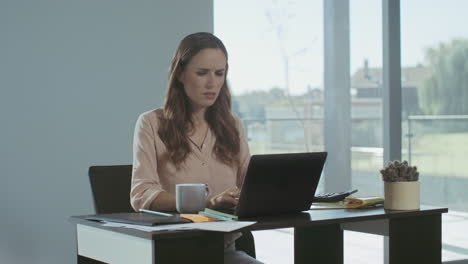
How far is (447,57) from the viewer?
14.4ft

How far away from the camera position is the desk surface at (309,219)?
1789mm

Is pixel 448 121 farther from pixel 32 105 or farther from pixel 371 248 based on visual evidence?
pixel 32 105

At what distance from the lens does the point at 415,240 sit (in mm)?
2342

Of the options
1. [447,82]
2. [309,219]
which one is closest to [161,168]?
[309,219]

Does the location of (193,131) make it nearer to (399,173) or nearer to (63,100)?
(399,173)

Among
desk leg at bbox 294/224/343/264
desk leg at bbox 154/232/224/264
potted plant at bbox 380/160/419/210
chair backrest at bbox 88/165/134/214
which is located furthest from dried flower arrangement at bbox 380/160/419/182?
chair backrest at bbox 88/165/134/214

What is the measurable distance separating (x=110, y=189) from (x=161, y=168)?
267 millimetres

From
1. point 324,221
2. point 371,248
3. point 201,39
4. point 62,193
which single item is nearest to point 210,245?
point 324,221

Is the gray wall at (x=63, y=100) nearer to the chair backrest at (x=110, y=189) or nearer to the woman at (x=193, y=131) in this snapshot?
the chair backrest at (x=110, y=189)

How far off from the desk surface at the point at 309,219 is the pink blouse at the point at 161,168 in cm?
34

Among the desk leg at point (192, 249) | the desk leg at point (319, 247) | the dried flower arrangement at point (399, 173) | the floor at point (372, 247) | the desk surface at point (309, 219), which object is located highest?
the dried flower arrangement at point (399, 173)

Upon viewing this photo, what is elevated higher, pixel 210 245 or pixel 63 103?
pixel 63 103

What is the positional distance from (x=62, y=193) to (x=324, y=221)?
192 centimetres

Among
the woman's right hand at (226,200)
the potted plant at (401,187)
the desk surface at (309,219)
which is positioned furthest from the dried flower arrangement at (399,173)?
the woman's right hand at (226,200)
